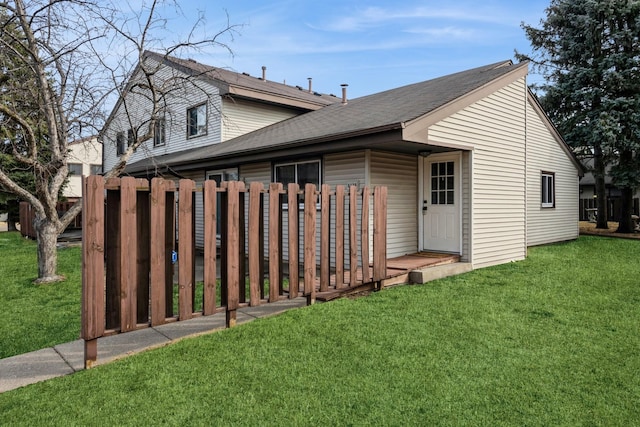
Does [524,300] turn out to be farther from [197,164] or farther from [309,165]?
[197,164]

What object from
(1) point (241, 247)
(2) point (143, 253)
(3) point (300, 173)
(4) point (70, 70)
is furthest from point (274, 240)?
(4) point (70, 70)

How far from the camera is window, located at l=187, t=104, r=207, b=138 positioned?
46.0 feet

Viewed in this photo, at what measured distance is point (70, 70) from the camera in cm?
809

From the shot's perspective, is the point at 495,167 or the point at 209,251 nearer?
the point at 209,251

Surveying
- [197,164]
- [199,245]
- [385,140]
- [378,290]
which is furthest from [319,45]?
[378,290]

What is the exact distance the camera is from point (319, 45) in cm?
1398

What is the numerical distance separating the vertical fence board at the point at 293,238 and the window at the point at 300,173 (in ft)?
11.6

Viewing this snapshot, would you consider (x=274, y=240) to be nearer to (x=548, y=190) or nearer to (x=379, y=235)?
(x=379, y=235)

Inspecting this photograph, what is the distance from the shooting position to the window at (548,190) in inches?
507

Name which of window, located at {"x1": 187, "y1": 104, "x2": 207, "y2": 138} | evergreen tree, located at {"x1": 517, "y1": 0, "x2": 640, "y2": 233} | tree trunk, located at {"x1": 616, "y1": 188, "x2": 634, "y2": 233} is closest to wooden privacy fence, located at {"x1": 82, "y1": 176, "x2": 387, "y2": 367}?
window, located at {"x1": 187, "y1": 104, "x2": 207, "y2": 138}

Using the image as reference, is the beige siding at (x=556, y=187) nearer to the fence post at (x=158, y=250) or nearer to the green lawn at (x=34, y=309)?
the fence post at (x=158, y=250)

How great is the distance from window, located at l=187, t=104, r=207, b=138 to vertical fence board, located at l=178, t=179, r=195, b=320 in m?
10.6

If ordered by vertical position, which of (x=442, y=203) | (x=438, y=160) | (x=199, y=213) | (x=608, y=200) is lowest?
(x=199, y=213)

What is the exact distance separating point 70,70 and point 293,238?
251 inches
